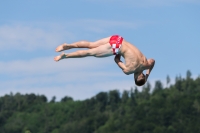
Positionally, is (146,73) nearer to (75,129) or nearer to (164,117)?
(164,117)

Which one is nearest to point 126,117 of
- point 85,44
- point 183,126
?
point 183,126

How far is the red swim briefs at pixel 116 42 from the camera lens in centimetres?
3241

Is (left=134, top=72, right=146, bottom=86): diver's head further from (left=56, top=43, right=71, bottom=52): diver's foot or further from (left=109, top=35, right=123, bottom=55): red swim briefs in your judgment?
(left=56, top=43, right=71, bottom=52): diver's foot

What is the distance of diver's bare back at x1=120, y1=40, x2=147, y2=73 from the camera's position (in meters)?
32.2

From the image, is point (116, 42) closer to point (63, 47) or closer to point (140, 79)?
point (140, 79)

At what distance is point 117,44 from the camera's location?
3241 cm

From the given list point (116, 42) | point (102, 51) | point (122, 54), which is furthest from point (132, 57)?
point (102, 51)

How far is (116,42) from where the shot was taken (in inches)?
1278

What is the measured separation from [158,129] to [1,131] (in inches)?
1740

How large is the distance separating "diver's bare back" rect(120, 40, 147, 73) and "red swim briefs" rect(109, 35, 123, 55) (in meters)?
0.16

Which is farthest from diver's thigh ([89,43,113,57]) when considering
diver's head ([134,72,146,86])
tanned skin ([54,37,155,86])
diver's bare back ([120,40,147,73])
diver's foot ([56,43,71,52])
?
diver's head ([134,72,146,86])

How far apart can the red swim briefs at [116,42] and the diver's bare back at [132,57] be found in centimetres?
16

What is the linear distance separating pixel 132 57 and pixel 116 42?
2.91 feet

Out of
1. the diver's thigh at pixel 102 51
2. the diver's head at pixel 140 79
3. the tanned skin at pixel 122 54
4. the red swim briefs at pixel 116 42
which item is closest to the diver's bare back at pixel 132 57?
the tanned skin at pixel 122 54
